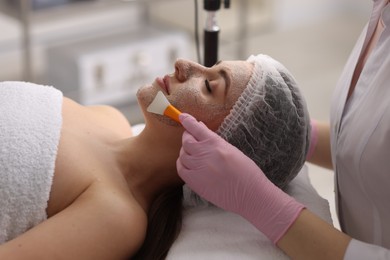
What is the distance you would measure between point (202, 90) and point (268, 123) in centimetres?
17

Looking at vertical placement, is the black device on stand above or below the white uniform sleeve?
above

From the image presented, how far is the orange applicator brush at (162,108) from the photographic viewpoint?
145cm

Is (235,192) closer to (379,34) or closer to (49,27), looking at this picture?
(379,34)

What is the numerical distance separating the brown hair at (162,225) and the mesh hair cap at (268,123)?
215 millimetres

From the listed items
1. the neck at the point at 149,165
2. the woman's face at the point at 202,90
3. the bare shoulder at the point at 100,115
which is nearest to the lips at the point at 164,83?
the woman's face at the point at 202,90

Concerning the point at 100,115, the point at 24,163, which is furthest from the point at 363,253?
the point at 100,115

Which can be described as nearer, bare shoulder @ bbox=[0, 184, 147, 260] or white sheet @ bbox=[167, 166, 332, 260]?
bare shoulder @ bbox=[0, 184, 147, 260]

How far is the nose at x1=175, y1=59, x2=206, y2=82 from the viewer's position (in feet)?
5.08

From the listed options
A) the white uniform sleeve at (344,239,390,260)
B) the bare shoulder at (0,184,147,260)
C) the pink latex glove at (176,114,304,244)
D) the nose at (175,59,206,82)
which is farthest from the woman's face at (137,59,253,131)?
the white uniform sleeve at (344,239,390,260)

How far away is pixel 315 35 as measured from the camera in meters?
4.75

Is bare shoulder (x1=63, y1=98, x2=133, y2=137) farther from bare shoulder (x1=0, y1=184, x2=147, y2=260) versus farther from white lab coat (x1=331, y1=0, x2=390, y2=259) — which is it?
white lab coat (x1=331, y1=0, x2=390, y2=259)

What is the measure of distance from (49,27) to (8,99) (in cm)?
252

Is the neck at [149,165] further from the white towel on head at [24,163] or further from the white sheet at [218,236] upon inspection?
the white towel on head at [24,163]

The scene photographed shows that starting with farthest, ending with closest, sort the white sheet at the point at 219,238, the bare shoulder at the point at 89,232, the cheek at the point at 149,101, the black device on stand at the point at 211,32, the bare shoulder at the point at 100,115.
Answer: the black device on stand at the point at 211,32 → the bare shoulder at the point at 100,115 → the cheek at the point at 149,101 → the white sheet at the point at 219,238 → the bare shoulder at the point at 89,232
